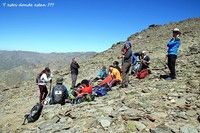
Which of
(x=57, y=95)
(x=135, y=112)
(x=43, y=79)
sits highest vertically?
(x=43, y=79)

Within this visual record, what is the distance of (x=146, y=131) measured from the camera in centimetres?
1123

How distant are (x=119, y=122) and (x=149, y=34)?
135 feet

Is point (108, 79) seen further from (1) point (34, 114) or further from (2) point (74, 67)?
(1) point (34, 114)

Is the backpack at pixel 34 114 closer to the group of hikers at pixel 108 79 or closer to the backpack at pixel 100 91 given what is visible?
the group of hikers at pixel 108 79

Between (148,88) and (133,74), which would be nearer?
(148,88)

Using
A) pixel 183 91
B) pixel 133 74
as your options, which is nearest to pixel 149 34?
pixel 133 74

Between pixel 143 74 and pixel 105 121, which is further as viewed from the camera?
pixel 143 74

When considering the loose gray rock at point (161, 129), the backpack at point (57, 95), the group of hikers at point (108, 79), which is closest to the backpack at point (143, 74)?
the group of hikers at point (108, 79)

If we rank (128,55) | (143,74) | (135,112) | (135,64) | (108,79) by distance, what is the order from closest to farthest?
(135,112) < (128,55) < (108,79) < (143,74) < (135,64)

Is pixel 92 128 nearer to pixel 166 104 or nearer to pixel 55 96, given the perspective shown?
pixel 166 104

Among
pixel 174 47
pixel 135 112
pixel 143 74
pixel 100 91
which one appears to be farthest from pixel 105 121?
pixel 143 74

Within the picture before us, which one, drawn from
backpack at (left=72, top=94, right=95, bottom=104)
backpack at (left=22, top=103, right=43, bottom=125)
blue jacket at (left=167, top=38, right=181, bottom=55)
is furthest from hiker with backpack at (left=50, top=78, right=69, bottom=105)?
blue jacket at (left=167, top=38, right=181, bottom=55)

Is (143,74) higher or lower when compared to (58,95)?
higher

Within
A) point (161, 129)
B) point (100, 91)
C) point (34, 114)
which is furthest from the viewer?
point (100, 91)
